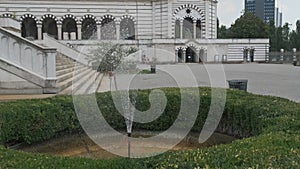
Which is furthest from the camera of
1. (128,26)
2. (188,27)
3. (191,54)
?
(188,27)

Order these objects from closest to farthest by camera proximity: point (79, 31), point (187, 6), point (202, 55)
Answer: point (202, 55) → point (79, 31) → point (187, 6)

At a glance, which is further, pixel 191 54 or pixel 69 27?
pixel 69 27

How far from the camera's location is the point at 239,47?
2603 inches

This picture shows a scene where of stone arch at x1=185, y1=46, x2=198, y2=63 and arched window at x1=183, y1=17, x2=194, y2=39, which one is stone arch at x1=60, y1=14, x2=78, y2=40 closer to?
stone arch at x1=185, y1=46, x2=198, y2=63

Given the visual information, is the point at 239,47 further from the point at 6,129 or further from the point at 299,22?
the point at 6,129

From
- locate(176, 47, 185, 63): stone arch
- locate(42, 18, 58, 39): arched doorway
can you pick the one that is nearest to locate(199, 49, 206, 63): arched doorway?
locate(176, 47, 185, 63): stone arch

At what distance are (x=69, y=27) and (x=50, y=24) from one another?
11.9 ft

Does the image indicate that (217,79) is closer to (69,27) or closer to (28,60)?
(28,60)

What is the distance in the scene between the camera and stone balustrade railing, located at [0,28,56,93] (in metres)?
13.4

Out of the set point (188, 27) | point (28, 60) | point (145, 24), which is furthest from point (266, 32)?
point (28, 60)

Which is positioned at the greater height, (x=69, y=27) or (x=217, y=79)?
(x=69, y=27)

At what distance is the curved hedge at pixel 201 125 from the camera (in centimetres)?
407

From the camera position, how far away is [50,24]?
68438mm

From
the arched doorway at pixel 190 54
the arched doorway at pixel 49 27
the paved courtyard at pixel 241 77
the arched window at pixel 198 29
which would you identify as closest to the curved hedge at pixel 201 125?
the paved courtyard at pixel 241 77
